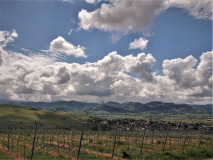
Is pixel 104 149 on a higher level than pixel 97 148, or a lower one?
higher

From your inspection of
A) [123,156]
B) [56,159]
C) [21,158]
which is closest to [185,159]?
[123,156]

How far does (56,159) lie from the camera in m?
24.4

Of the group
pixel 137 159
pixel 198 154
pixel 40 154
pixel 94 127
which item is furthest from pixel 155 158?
pixel 94 127

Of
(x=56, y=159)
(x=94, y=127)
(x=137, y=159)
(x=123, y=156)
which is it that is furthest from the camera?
(x=94, y=127)

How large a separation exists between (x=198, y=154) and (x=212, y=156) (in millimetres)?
3178

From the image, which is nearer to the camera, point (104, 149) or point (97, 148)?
point (104, 149)

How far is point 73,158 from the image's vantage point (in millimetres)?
26766

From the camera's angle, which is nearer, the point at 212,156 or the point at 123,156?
the point at 123,156

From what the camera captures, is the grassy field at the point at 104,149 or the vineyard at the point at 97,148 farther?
the grassy field at the point at 104,149

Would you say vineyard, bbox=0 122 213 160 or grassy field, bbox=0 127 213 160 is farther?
grassy field, bbox=0 127 213 160

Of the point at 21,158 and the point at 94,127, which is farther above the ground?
the point at 21,158

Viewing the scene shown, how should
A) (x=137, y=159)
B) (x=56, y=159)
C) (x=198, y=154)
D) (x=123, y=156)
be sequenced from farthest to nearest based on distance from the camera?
1. (x=198, y=154)
2. (x=123, y=156)
3. (x=137, y=159)
4. (x=56, y=159)

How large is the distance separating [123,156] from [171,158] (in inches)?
314

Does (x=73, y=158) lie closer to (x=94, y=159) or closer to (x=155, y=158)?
(x=94, y=159)
